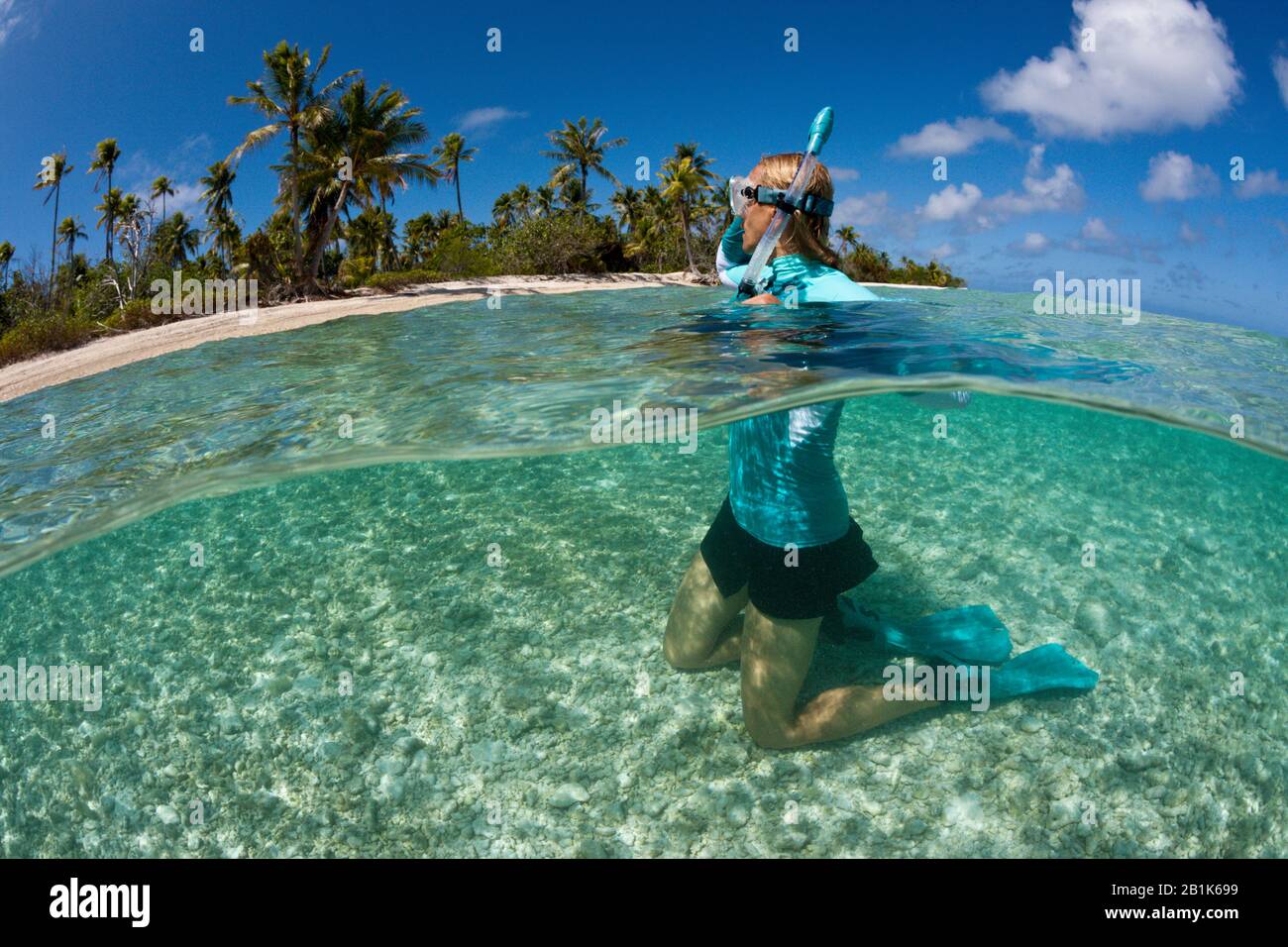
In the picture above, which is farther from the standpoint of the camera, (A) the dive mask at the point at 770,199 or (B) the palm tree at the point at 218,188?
(B) the palm tree at the point at 218,188

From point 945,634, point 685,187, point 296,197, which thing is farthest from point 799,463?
point 685,187

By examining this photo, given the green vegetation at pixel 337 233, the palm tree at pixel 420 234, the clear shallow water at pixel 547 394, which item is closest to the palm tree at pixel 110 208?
the green vegetation at pixel 337 233

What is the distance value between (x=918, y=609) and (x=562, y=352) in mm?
3864

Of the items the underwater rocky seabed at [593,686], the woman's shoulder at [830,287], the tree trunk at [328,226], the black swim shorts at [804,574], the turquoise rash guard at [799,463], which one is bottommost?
the underwater rocky seabed at [593,686]

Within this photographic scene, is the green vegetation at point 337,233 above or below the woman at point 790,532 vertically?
above

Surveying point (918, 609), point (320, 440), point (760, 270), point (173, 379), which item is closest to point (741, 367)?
point (760, 270)

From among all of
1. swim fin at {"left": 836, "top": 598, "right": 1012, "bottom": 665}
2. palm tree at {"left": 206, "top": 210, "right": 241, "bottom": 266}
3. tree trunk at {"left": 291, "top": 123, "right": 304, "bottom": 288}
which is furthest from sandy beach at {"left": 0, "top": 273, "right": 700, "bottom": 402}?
palm tree at {"left": 206, "top": 210, "right": 241, "bottom": 266}

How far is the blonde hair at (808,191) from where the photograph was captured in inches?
121

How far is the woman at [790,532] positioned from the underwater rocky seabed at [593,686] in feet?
0.84

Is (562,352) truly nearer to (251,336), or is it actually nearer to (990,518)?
(990,518)

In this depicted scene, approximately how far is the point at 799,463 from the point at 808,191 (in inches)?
47.2

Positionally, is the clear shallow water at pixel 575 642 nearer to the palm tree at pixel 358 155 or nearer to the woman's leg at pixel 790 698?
the woman's leg at pixel 790 698

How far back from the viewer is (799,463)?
314cm
